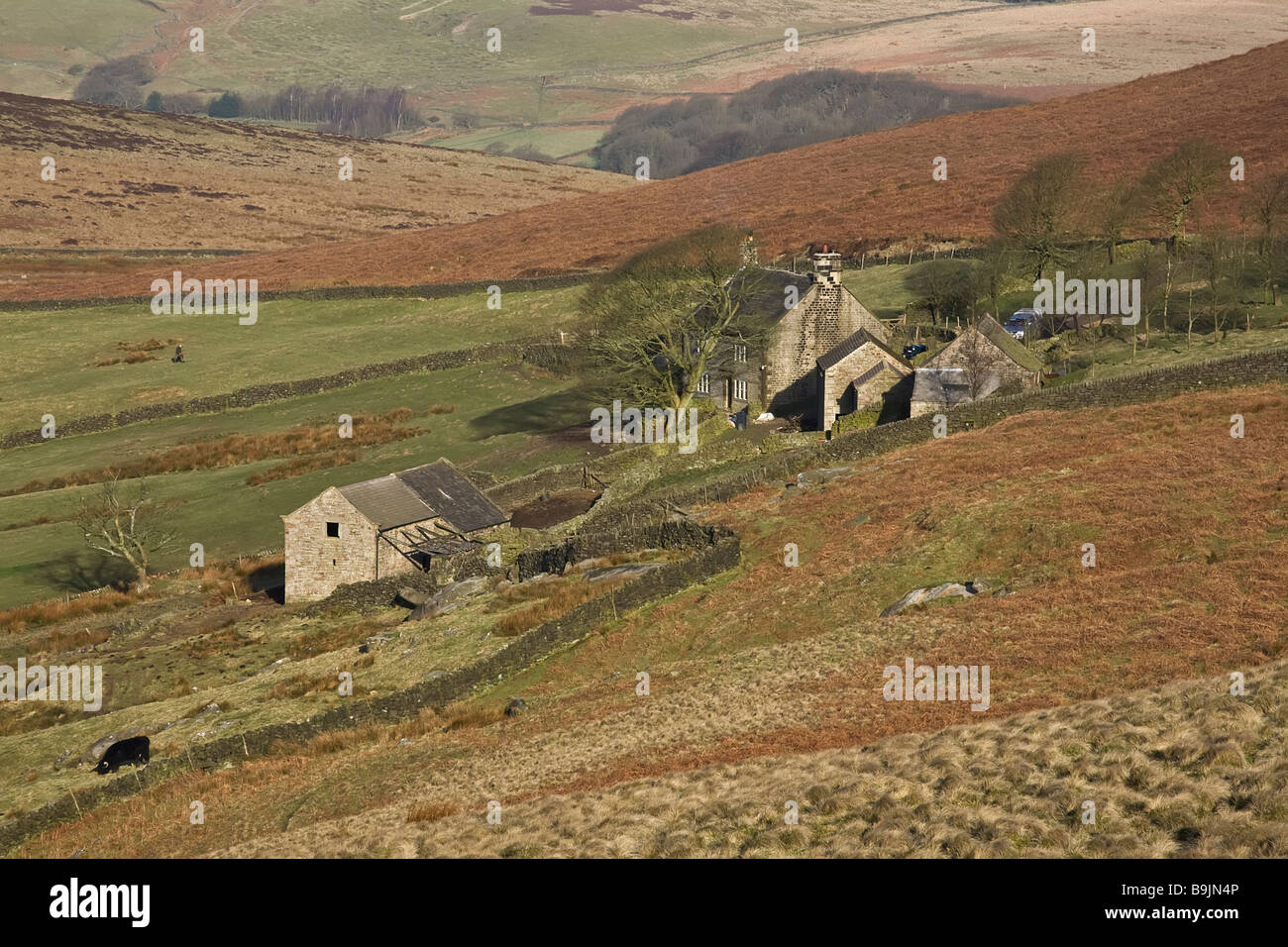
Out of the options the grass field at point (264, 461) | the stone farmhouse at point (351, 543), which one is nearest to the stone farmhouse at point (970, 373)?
the grass field at point (264, 461)

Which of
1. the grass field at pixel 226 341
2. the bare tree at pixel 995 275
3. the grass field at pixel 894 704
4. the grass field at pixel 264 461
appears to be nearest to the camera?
the grass field at pixel 894 704

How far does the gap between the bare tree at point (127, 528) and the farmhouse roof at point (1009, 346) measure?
38468 millimetres

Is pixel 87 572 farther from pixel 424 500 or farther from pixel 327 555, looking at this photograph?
pixel 424 500

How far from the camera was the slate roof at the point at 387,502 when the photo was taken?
4859 centimetres

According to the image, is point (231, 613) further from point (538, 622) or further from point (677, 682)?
point (677, 682)

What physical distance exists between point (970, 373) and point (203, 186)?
440 feet

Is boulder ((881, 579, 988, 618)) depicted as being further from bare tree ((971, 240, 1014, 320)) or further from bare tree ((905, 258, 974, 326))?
bare tree ((971, 240, 1014, 320))

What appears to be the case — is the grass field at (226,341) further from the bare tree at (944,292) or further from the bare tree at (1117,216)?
the bare tree at (1117,216)

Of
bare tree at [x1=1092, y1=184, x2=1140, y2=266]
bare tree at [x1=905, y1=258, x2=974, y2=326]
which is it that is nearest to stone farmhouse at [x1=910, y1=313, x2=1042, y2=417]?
bare tree at [x1=905, y1=258, x2=974, y2=326]

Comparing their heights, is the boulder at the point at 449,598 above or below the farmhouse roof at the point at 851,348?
below

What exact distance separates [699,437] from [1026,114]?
8131 centimetres

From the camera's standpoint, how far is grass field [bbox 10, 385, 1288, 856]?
2117 centimetres

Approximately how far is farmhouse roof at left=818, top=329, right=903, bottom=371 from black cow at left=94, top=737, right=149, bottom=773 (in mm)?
37491
